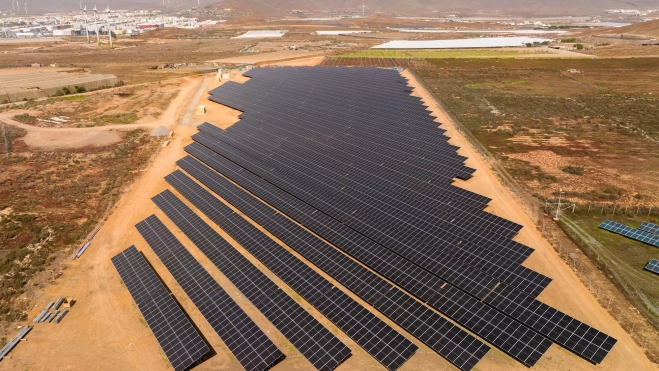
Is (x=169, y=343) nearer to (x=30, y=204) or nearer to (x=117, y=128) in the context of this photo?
(x=30, y=204)

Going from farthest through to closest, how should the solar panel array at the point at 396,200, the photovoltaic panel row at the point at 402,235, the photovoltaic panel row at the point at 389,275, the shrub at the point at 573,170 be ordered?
the shrub at the point at 573,170
the photovoltaic panel row at the point at 402,235
the solar panel array at the point at 396,200
the photovoltaic panel row at the point at 389,275

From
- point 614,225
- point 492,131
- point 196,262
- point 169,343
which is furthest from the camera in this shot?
point 492,131

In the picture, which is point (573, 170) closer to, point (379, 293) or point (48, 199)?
point (379, 293)

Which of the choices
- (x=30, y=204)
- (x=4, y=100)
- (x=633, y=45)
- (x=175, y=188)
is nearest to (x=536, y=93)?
(x=175, y=188)

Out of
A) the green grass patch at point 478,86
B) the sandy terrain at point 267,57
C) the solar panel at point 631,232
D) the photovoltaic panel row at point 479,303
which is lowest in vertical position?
the photovoltaic panel row at point 479,303

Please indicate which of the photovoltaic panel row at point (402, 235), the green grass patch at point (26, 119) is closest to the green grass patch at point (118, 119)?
the green grass patch at point (26, 119)

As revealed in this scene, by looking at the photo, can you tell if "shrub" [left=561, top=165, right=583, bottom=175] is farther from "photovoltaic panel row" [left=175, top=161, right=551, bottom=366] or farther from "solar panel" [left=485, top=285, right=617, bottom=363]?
"photovoltaic panel row" [left=175, top=161, right=551, bottom=366]

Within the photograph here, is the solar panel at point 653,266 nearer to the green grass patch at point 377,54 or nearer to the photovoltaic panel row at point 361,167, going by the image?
the photovoltaic panel row at point 361,167
